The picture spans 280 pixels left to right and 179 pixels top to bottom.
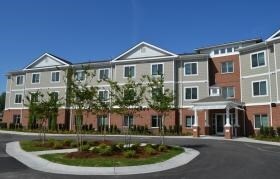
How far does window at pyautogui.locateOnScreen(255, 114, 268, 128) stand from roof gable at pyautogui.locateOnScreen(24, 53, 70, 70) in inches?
1060

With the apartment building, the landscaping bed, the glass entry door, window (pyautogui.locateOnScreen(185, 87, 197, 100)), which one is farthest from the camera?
window (pyautogui.locateOnScreen(185, 87, 197, 100))

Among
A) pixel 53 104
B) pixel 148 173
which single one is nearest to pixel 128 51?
pixel 53 104

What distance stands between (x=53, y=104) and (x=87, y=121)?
17.9 m

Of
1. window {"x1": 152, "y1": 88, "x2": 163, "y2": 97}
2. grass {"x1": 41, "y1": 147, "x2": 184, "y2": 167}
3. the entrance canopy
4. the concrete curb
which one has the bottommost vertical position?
the concrete curb

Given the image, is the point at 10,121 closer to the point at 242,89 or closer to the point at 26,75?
the point at 26,75

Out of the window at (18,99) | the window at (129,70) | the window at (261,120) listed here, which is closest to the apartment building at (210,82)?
the window at (261,120)

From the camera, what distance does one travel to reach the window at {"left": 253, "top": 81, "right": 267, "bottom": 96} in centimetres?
3206

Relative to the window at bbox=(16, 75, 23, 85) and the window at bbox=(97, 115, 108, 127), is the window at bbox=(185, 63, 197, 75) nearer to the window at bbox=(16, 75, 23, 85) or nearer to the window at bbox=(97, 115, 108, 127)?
the window at bbox=(97, 115, 108, 127)

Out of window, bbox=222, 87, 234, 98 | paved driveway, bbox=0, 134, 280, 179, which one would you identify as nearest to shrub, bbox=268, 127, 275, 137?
window, bbox=222, 87, 234, 98

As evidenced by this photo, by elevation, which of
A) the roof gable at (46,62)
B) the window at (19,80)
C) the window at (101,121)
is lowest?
the window at (101,121)

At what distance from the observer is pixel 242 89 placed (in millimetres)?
34375

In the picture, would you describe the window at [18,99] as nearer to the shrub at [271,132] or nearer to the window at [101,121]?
the window at [101,121]

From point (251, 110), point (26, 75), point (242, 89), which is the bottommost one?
point (251, 110)

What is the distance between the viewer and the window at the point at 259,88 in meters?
32.1
